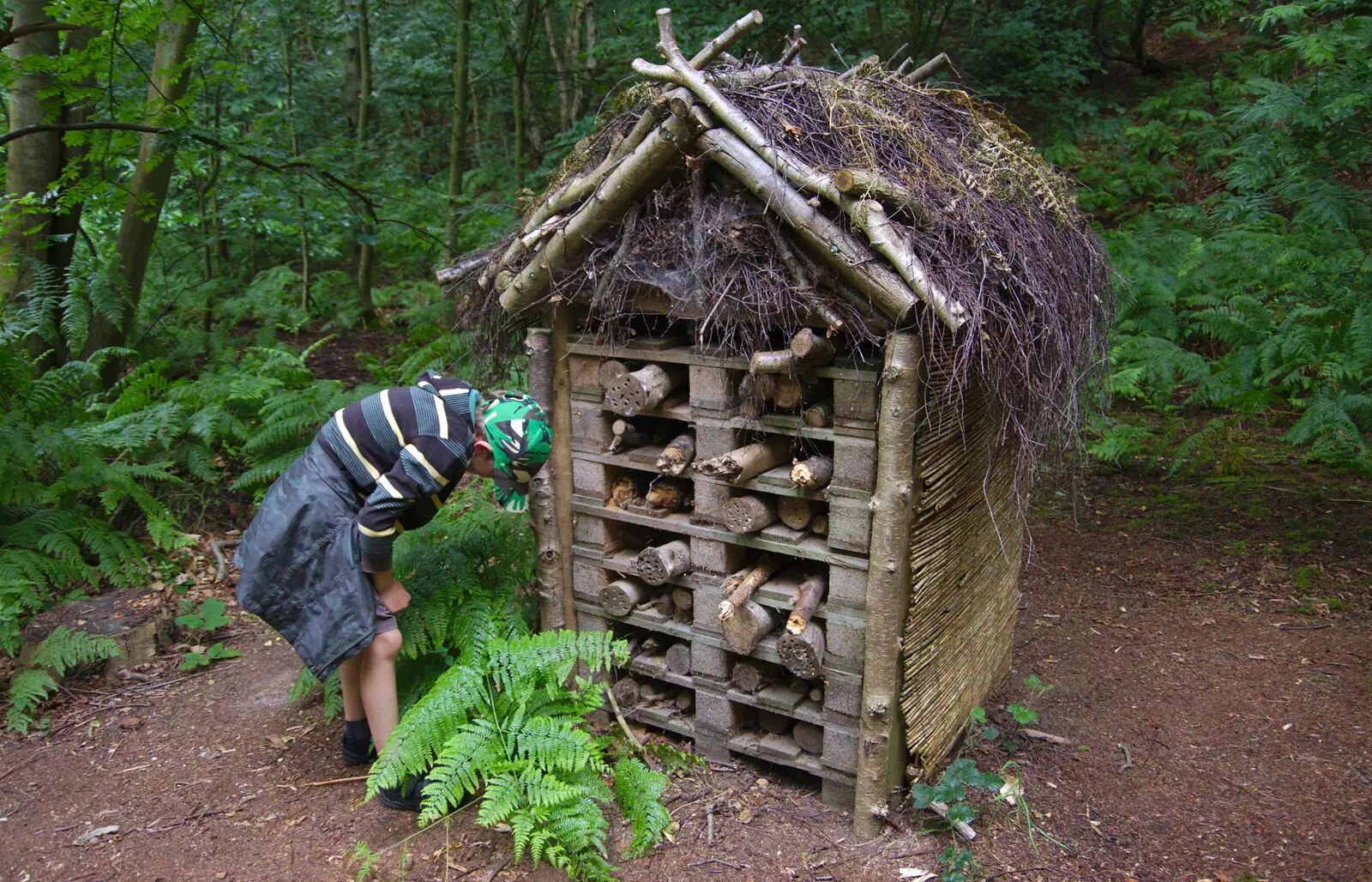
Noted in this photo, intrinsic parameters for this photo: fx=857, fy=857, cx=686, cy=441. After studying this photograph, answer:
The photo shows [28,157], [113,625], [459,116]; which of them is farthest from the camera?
[459,116]

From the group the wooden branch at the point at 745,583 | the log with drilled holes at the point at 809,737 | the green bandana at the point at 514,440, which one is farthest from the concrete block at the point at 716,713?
the green bandana at the point at 514,440

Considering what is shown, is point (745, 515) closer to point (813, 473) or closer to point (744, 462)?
point (744, 462)

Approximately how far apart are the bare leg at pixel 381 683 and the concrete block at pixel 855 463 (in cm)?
199

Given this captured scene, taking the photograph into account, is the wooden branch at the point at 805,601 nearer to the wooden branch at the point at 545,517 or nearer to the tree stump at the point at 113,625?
the wooden branch at the point at 545,517

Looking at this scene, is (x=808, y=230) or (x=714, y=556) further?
(x=714, y=556)

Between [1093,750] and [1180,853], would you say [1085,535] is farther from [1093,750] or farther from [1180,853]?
[1180,853]

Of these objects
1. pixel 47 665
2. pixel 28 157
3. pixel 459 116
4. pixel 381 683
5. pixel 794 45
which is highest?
pixel 459 116

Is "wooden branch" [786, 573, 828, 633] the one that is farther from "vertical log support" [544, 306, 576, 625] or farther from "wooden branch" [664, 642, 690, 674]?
"vertical log support" [544, 306, 576, 625]

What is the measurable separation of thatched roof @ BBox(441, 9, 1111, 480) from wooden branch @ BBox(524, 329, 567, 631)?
225 mm

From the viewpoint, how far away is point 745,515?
11.8 feet

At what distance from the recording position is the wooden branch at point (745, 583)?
141 inches

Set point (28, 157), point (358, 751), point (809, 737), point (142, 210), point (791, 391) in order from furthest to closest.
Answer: point (142, 210), point (28, 157), point (358, 751), point (809, 737), point (791, 391)

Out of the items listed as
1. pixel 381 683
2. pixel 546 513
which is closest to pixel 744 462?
pixel 546 513

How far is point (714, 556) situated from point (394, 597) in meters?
1.40
